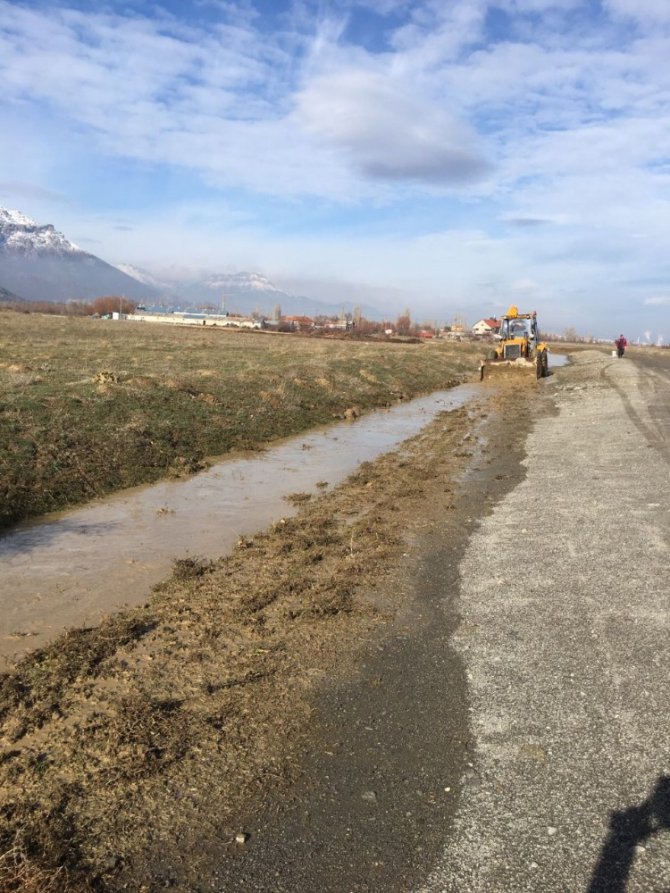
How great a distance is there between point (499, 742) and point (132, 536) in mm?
6787

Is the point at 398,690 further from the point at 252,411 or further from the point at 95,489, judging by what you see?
the point at 252,411

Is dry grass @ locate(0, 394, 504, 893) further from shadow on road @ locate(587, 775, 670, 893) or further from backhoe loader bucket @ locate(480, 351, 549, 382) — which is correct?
backhoe loader bucket @ locate(480, 351, 549, 382)

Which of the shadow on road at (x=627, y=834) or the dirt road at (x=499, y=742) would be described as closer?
the shadow on road at (x=627, y=834)

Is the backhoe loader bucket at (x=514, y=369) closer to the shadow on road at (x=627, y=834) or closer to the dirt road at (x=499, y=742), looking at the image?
the dirt road at (x=499, y=742)

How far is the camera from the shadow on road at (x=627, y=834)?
330cm

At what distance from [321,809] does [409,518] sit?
661 centimetres

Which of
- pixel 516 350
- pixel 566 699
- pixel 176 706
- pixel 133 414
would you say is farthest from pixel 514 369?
pixel 176 706

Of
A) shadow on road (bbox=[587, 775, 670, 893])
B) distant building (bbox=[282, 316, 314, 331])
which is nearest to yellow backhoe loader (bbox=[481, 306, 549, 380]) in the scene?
shadow on road (bbox=[587, 775, 670, 893])

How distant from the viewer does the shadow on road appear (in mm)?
3301

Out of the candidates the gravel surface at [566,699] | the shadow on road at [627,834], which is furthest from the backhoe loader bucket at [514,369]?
the shadow on road at [627,834]

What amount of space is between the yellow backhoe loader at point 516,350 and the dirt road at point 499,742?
2881 cm

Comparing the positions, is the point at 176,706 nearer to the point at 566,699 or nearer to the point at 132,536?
the point at 566,699

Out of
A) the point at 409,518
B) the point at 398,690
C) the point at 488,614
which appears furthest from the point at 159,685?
the point at 409,518

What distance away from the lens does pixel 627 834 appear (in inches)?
142
